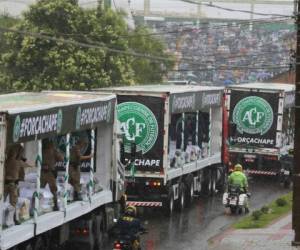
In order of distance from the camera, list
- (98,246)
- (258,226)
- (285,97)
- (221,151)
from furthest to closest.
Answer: (285,97) < (221,151) < (258,226) < (98,246)

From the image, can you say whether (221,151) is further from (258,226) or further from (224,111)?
(258,226)

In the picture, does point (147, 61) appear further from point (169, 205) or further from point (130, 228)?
point (130, 228)

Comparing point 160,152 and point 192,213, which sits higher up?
point 160,152

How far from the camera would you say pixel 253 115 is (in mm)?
32594

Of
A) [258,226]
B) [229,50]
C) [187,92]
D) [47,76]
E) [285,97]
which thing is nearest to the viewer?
[258,226]

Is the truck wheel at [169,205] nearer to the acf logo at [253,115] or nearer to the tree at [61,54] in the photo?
the acf logo at [253,115]

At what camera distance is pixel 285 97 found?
1287 inches

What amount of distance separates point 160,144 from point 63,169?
603 centimetres

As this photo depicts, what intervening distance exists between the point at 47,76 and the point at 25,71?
1229 mm

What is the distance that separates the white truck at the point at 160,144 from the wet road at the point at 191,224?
1.55 feet

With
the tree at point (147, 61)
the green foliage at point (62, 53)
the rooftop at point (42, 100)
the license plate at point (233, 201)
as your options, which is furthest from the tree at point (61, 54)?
the rooftop at point (42, 100)

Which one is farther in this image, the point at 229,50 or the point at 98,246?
the point at 229,50

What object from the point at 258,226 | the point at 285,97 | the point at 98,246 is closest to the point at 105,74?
the point at 285,97

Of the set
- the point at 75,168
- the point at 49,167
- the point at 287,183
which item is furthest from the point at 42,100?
the point at 287,183
